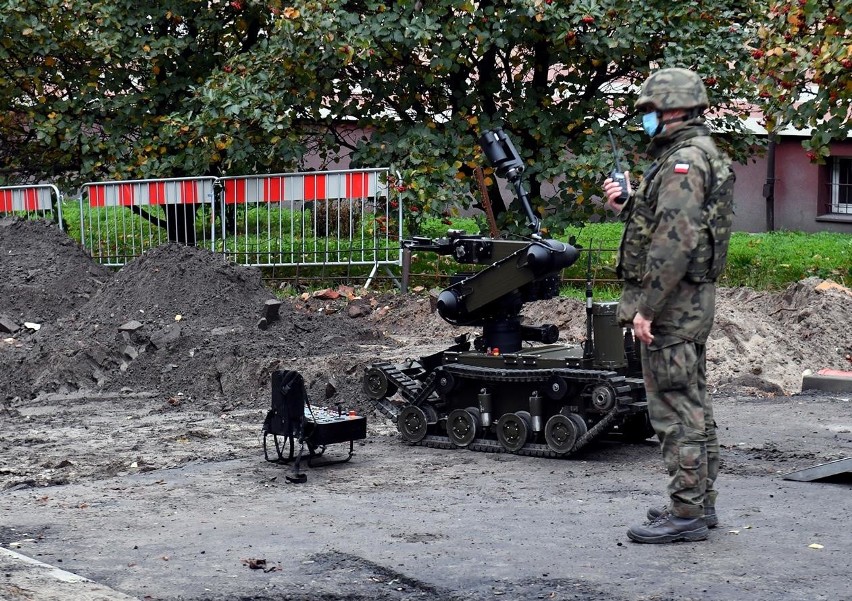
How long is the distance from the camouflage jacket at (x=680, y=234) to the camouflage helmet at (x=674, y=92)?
113mm

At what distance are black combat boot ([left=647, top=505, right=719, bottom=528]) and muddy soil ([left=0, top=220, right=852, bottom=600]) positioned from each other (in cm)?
8

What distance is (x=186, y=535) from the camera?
6.94m

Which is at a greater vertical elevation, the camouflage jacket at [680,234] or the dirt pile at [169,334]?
the camouflage jacket at [680,234]

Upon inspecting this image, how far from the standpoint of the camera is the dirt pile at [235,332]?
40.9ft

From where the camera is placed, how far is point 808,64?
44.4 ft

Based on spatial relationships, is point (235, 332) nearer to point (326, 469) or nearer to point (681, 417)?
point (326, 469)

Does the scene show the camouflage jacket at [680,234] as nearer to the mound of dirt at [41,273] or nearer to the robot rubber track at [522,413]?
the robot rubber track at [522,413]

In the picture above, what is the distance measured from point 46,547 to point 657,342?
3.19m

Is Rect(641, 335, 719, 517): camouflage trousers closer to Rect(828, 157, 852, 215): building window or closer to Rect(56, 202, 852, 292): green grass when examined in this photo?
Rect(56, 202, 852, 292): green grass

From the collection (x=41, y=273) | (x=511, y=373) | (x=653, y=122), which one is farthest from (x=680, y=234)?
(x=41, y=273)

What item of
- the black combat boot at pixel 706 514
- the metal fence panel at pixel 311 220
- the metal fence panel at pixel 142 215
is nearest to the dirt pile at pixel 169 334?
the metal fence panel at pixel 311 220

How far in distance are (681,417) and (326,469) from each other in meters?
2.94

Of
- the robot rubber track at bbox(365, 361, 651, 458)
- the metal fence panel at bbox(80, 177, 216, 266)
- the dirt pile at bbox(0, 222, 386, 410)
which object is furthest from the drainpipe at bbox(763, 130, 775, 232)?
the robot rubber track at bbox(365, 361, 651, 458)

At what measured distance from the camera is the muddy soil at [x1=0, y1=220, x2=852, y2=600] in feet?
20.1
